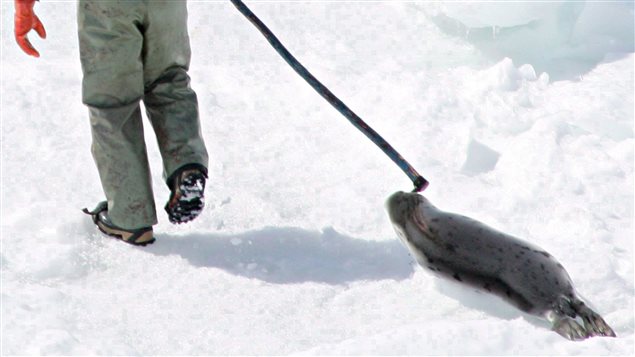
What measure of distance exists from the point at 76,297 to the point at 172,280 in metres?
0.32

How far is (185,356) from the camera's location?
9.23 feet

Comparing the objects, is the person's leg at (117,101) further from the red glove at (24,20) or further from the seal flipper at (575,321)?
the seal flipper at (575,321)

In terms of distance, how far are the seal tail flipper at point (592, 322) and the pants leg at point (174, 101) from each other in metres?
1.28

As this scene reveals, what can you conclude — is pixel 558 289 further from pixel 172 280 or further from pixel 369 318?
pixel 172 280

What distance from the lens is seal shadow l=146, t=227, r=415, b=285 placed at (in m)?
3.35

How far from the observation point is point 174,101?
3.47 meters

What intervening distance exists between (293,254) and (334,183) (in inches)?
20.8

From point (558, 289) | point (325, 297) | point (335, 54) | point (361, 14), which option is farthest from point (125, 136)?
point (361, 14)

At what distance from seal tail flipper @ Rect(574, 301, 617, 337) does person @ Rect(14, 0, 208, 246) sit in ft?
4.06

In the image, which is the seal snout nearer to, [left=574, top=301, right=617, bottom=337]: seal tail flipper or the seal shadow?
the seal shadow

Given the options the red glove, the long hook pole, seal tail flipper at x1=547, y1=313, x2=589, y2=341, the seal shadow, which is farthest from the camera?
the long hook pole

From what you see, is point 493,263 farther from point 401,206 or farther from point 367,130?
point 367,130

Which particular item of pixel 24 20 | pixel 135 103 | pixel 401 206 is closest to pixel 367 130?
pixel 401 206

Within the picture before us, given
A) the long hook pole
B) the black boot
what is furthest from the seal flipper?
the black boot
